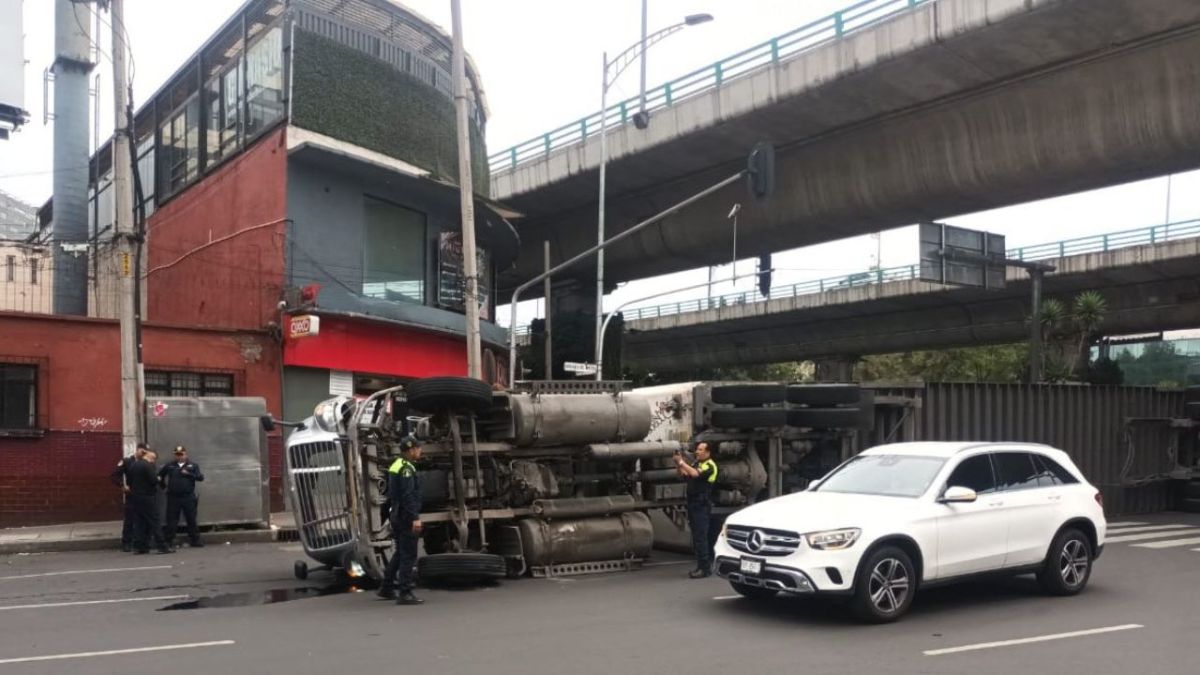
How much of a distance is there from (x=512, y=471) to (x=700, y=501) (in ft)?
7.52

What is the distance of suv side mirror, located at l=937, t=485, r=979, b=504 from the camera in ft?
30.0

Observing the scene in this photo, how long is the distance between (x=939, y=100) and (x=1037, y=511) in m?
14.1

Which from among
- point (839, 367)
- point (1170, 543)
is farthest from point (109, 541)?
point (839, 367)

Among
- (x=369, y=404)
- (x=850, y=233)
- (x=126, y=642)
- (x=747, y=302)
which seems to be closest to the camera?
(x=126, y=642)

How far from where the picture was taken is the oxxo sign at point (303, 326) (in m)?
19.4

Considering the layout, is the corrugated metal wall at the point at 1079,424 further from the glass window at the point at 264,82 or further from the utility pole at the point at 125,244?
the glass window at the point at 264,82

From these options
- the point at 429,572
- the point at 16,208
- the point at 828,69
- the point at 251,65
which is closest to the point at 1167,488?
the point at 828,69

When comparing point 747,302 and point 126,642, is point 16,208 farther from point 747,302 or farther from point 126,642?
point 126,642

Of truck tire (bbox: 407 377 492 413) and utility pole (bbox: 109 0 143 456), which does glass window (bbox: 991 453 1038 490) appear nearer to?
truck tire (bbox: 407 377 492 413)

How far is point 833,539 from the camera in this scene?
8625 millimetres

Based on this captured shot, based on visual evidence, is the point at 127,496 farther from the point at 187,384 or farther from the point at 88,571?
the point at 187,384

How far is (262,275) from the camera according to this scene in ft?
67.6

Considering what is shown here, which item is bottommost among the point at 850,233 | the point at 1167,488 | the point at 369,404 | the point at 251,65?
the point at 1167,488

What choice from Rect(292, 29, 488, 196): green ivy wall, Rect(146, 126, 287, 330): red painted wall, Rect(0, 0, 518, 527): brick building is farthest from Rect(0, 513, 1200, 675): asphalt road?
Rect(292, 29, 488, 196): green ivy wall
